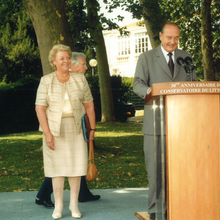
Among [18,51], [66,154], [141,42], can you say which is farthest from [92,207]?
[141,42]

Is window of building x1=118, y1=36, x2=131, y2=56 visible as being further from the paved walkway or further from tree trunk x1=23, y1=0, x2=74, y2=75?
the paved walkway

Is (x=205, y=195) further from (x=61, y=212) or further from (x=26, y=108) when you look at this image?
(x=26, y=108)

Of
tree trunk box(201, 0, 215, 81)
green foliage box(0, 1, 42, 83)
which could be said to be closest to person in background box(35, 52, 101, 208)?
tree trunk box(201, 0, 215, 81)

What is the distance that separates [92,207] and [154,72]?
211 cm

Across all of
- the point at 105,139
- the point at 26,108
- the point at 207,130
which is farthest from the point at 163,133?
the point at 26,108

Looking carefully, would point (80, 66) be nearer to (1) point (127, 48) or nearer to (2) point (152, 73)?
(2) point (152, 73)

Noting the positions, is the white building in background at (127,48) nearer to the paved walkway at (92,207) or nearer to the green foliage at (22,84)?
the green foliage at (22,84)

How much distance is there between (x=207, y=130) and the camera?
3441 millimetres

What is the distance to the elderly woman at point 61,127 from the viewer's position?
4590mm

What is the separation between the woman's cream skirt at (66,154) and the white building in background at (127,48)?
4995cm

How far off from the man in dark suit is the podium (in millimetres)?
711

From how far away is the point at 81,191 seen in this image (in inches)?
217

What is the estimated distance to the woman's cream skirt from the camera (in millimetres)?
4609

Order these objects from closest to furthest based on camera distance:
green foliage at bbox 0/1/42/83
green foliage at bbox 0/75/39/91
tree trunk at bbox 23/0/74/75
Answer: tree trunk at bbox 23/0/74/75, green foliage at bbox 0/75/39/91, green foliage at bbox 0/1/42/83
